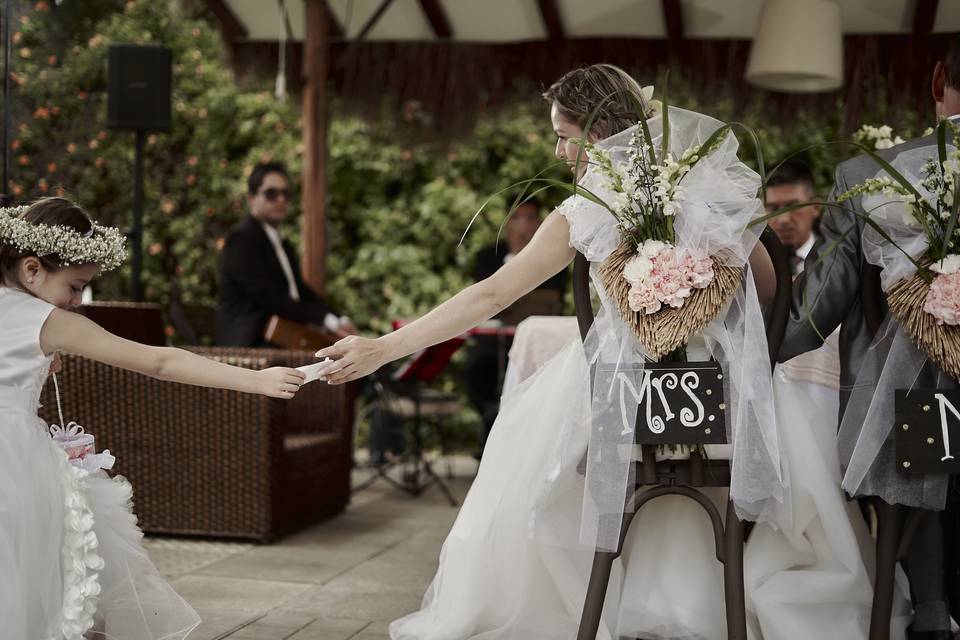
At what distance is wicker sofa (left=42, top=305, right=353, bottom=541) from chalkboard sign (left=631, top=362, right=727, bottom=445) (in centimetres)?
231

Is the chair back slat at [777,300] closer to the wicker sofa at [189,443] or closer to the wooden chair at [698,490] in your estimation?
the wooden chair at [698,490]

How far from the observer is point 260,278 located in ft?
18.6

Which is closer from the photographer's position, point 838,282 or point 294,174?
point 838,282

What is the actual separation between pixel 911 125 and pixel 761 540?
13.9 ft

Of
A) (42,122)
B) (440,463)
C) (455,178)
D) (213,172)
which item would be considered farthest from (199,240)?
(42,122)

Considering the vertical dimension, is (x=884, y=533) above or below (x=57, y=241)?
below

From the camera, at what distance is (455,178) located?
27.8 feet

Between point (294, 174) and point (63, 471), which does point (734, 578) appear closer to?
point (63, 471)

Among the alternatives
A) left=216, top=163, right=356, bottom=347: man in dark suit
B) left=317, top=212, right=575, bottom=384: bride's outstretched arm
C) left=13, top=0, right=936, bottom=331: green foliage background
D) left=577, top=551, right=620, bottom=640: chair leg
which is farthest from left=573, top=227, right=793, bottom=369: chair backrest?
left=13, top=0, right=936, bottom=331: green foliage background

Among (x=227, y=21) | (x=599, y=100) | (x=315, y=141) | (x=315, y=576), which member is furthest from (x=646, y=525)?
(x=227, y=21)

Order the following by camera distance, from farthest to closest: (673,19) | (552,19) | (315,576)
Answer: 1. (552,19)
2. (673,19)
3. (315,576)

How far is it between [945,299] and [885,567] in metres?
0.60

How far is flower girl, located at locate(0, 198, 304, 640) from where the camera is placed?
2248 mm

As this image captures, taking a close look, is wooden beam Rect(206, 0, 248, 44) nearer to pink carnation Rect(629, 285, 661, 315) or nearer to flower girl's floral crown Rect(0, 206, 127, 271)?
flower girl's floral crown Rect(0, 206, 127, 271)
